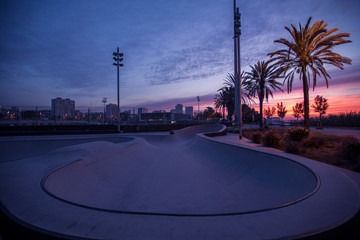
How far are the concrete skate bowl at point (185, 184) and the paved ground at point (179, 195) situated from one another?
32 mm

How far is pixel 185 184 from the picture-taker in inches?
290

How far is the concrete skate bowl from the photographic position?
507cm

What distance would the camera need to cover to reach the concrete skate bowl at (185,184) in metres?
5.07

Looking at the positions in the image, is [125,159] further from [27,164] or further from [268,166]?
[268,166]

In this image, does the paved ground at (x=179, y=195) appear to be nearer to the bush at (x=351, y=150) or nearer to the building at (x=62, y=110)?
the bush at (x=351, y=150)

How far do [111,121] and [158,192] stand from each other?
3075 centimetres

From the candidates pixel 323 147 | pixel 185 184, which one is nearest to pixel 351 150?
pixel 323 147

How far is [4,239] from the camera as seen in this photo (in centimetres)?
281

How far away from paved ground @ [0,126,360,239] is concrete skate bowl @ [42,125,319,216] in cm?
3

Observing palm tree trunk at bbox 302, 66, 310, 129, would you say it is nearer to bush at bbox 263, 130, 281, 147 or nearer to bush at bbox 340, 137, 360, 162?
bush at bbox 263, 130, 281, 147

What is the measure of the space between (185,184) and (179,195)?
123 centimetres

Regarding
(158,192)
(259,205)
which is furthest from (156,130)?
(259,205)

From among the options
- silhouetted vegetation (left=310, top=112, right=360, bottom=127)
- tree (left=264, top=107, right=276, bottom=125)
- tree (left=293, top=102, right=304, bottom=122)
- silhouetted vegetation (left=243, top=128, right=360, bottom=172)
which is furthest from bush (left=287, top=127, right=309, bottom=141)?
tree (left=264, top=107, right=276, bottom=125)

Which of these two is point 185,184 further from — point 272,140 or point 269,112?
point 269,112
